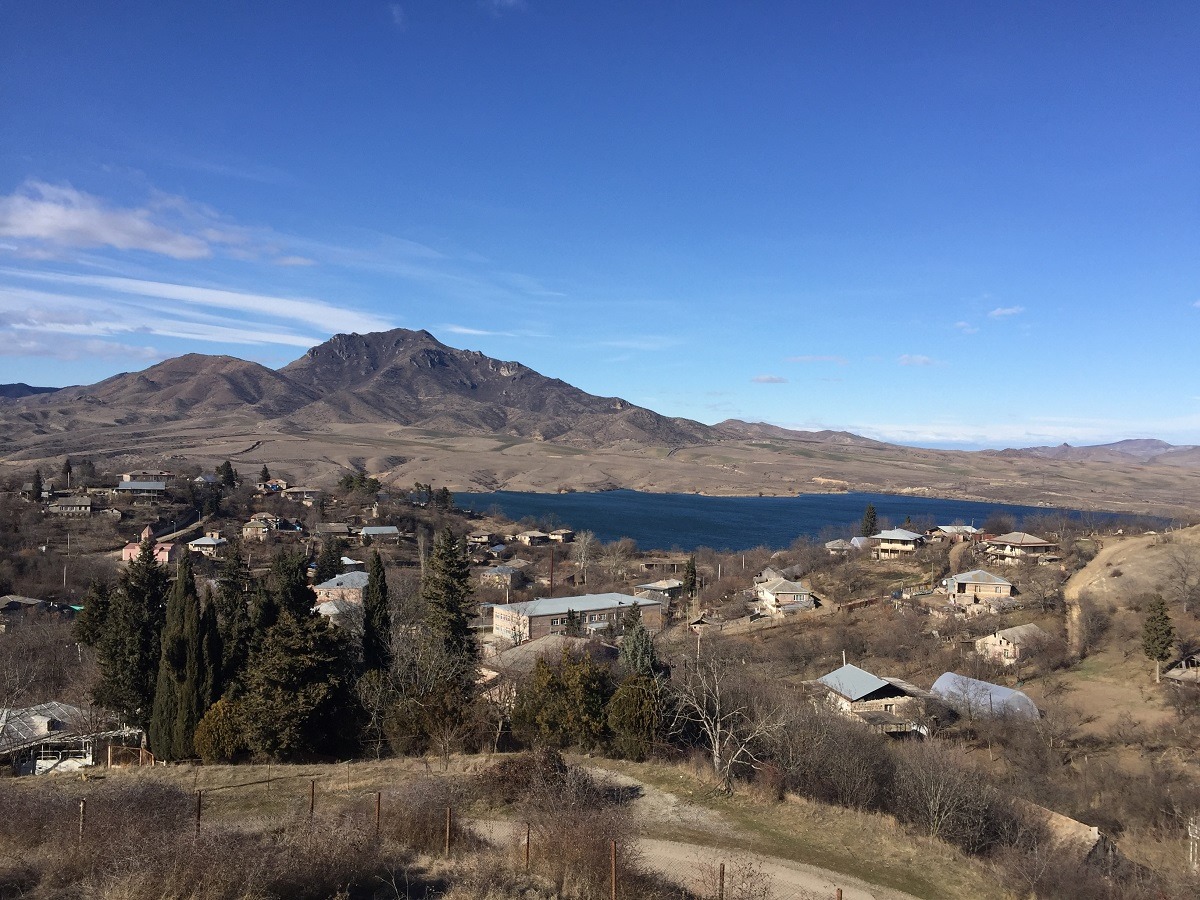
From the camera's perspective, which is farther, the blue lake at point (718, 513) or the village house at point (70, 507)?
the blue lake at point (718, 513)

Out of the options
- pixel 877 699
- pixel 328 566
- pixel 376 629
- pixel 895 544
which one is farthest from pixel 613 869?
pixel 895 544

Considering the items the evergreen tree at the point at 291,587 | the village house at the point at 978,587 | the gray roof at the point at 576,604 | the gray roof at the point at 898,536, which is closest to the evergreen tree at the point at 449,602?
the evergreen tree at the point at 291,587

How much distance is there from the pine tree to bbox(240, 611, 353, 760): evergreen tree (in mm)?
1075

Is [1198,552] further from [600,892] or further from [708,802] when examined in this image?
[600,892]

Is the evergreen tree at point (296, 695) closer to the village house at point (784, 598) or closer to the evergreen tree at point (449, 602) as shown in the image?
the evergreen tree at point (449, 602)

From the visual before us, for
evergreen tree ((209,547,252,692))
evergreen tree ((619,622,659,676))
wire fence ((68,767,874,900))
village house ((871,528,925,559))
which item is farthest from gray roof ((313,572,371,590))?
village house ((871,528,925,559))

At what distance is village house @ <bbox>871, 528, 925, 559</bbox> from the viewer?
5547 cm

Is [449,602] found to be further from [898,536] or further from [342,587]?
[898,536]

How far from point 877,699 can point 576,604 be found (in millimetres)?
16834

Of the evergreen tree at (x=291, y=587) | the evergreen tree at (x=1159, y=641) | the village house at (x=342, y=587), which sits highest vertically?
the evergreen tree at (x=291, y=587)

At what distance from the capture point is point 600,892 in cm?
711

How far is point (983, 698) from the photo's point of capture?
22.0 metres

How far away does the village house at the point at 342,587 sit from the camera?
37531mm

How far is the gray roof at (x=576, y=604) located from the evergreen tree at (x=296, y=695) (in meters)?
20.3
